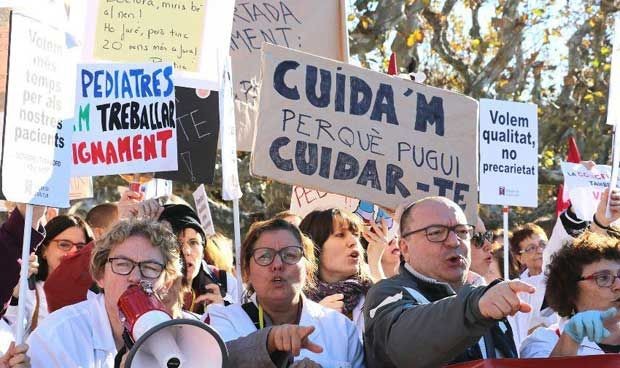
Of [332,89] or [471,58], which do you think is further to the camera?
[471,58]

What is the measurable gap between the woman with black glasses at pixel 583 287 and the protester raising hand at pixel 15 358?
194cm

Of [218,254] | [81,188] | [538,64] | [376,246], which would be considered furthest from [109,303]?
[538,64]

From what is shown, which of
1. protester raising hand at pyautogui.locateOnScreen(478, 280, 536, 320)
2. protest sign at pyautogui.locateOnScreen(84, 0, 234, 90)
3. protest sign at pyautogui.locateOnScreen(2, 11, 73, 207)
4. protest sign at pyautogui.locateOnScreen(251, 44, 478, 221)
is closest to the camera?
protester raising hand at pyautogui.locateOnScreen(478, 280, 536, 320)

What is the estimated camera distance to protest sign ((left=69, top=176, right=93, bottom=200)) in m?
8.15

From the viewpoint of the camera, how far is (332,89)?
6.25 metres

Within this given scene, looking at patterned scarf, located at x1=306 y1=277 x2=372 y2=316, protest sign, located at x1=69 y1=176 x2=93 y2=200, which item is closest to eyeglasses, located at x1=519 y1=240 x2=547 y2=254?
patterned scarf, located at x1=306 y1=277 x2=372 y2=316

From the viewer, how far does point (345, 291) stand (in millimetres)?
6523

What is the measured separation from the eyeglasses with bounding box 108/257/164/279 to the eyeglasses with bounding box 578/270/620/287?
1.77 metres

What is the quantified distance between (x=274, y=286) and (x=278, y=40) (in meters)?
3.61

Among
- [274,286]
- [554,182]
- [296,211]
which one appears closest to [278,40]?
[296,211]

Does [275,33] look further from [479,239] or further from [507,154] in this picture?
[479,239]

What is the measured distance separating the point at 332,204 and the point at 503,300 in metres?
4.20

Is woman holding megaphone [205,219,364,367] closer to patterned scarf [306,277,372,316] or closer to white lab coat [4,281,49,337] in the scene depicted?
patterned scarf [306,277,372,316]

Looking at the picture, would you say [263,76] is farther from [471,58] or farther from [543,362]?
[471,58]
